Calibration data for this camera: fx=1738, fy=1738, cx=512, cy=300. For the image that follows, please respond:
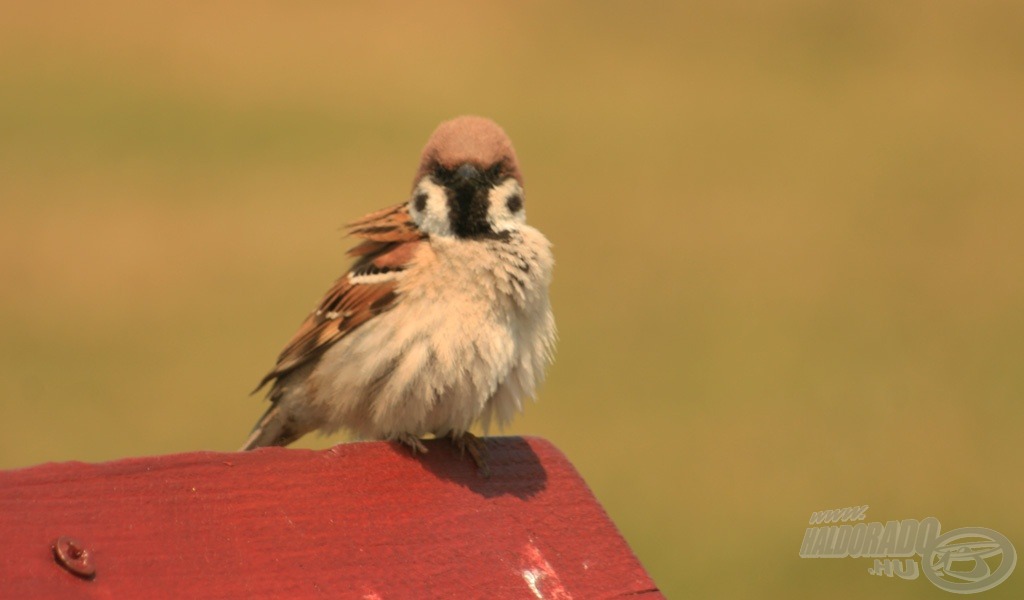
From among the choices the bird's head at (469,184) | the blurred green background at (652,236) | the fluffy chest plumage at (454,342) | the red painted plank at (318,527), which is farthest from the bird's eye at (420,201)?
the blurred green background at (652,236)

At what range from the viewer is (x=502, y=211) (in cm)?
402

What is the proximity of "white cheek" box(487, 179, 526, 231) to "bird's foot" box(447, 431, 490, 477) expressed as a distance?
54 cm

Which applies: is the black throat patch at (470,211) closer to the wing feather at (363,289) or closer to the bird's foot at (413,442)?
the wing feather at (363,289)

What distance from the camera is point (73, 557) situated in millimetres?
2592

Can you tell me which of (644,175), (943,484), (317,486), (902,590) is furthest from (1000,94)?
(317,486)

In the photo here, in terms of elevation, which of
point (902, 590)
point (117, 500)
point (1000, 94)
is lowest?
point (902, 590)

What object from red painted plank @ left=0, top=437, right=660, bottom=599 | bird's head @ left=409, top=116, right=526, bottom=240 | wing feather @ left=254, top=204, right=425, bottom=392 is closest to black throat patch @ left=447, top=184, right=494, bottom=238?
bird's head @ left=409, top=116, right=526, bottom=240

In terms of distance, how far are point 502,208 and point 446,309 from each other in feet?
0.98

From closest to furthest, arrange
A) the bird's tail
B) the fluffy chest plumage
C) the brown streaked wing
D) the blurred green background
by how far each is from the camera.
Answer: the fluffy chest plumage → the brown streaked wing → the bird's tail → the blurred green background

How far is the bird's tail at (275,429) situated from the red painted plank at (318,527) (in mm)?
941

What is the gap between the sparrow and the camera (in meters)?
3.84

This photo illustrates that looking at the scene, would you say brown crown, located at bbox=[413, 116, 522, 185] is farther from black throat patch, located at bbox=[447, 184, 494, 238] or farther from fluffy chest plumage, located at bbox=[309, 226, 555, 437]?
fluffy chest plumage, located at bbox=[309, 226, 555, 437]

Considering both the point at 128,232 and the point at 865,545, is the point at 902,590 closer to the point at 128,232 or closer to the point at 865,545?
the point at 865,545

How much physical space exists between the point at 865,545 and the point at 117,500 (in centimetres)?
Result: 184
